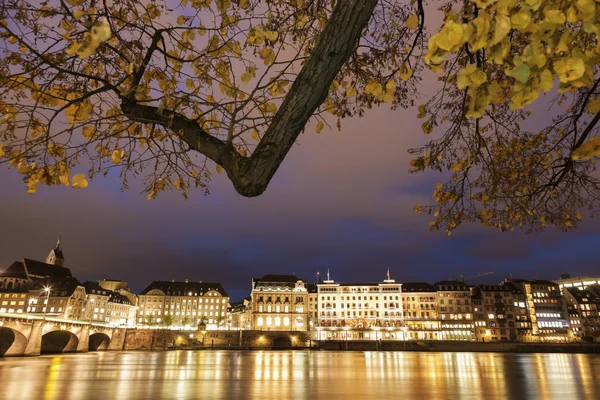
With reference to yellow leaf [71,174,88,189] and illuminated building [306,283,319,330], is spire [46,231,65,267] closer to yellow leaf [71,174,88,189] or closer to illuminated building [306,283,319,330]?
illuminated building [306,283,319,330]

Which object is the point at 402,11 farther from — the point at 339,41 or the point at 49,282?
the point at 49,282

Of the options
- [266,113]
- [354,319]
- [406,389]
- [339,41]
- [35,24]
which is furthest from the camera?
[354,319]

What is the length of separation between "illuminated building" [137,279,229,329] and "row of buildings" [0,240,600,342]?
1162cm

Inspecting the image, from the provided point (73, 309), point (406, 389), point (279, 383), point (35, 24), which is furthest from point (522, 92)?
point (73, 309)

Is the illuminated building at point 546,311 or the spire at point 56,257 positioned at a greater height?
the spire at point 56,257

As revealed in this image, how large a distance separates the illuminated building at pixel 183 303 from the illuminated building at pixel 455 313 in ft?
197

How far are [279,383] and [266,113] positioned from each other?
2498cm

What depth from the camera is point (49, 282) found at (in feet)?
297

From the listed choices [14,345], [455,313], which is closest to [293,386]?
[14,345]

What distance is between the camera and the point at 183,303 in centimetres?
11438

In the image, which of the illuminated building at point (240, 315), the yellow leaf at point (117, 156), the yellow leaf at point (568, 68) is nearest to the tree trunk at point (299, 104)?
the yellow leaf at point (568, 68)

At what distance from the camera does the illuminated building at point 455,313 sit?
8981cm

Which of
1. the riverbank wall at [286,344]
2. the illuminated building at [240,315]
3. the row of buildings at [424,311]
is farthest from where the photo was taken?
the illuminated building at [240,315]

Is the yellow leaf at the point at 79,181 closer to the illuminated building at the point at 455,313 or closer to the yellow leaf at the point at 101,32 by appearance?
the yellow leaf at the point at 101,32
